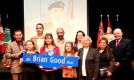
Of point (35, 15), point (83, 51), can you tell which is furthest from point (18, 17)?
point (83, 51)

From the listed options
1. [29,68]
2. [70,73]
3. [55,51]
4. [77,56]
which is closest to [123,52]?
[77,56]

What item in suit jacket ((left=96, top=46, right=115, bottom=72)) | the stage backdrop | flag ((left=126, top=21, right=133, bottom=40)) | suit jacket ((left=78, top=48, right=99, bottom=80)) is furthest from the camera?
flag ((left=126, top=21, right=133, bottom=40))

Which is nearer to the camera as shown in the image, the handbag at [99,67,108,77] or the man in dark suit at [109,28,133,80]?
the handbag at [99,67,108,77]

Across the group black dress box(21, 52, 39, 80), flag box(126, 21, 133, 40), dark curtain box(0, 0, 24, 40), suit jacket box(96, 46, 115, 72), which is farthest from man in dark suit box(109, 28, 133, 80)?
dark curtain box(0, 0, 24, 40)

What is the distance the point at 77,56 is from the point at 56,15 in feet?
9.32

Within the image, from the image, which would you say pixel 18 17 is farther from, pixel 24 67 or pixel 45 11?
pixel 24 67

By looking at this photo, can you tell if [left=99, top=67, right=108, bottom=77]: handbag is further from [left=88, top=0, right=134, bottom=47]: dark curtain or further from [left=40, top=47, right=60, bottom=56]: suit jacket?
[left=88, top=0, right=134, bottom=47]: dark curtain

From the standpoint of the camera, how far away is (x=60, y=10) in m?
6.91

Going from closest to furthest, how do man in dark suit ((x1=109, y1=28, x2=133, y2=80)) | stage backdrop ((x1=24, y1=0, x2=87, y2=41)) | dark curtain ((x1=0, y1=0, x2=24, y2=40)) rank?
man in dark suit ((x1=109, y1=28, x2=133, y2=80))
stage backdrop ((x1=24, y1=0, x2=87, y2=41))
dark curtain ((x1=0, y1=0, x2=24, y2=40))

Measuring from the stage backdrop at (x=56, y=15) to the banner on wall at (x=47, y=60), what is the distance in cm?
244

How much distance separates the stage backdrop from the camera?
6832 millimetres

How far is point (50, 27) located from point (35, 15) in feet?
1.77

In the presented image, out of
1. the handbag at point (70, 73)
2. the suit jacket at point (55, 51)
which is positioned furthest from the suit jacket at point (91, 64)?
the suit jacket at point (55, 51)

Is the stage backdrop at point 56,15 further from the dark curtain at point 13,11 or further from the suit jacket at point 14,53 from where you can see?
the dark curtain at point 13,11
